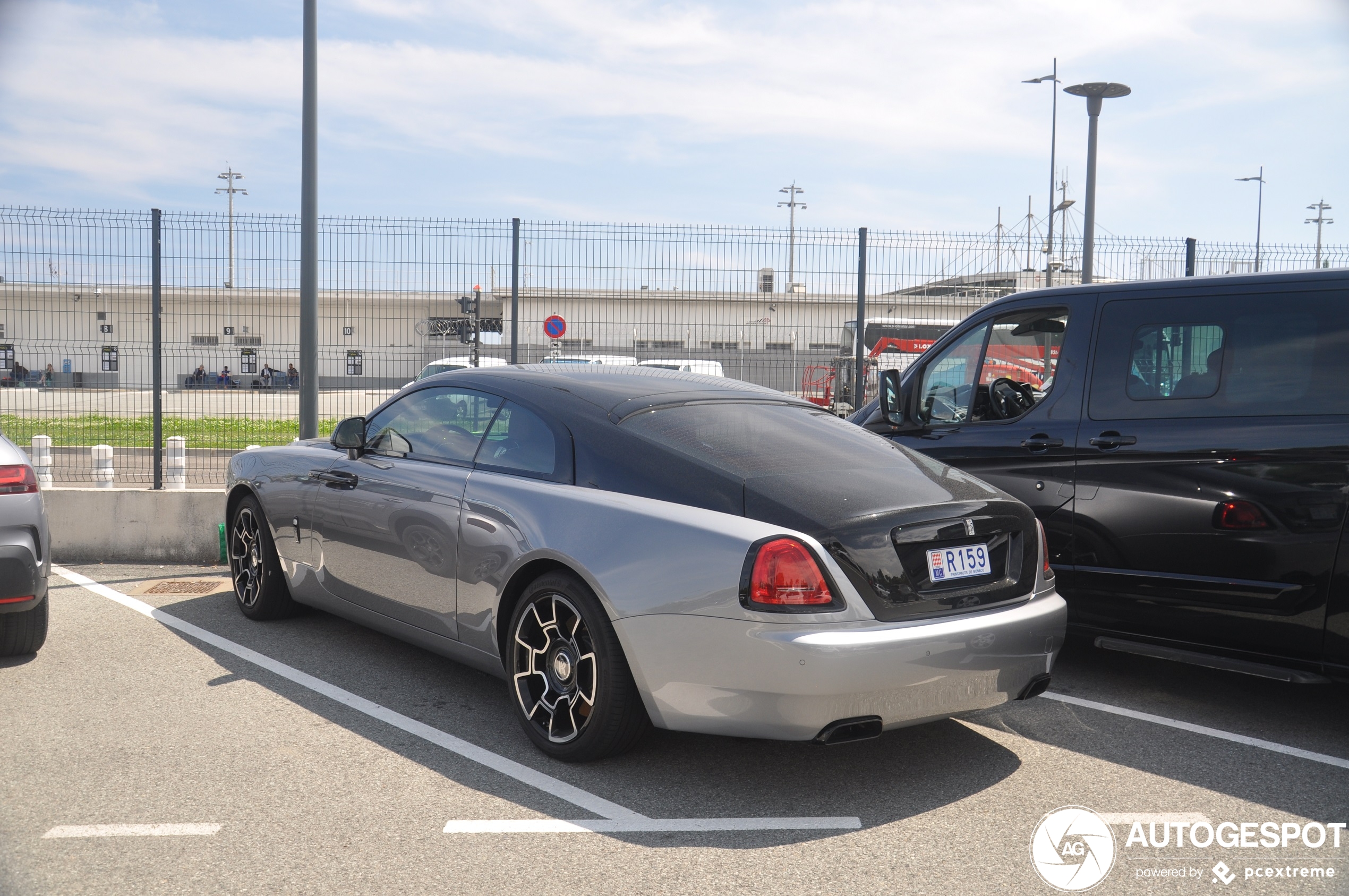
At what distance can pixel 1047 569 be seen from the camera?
13.7 feet

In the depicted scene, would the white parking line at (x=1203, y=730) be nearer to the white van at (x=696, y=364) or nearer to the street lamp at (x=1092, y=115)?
the white van at (x=696, y=364)

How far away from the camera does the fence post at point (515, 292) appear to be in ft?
29.7

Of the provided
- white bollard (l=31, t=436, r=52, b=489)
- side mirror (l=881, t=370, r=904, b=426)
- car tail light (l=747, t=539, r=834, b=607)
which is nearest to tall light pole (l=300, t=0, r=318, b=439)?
white bollard (l=31, t=436, r=52, b=489)

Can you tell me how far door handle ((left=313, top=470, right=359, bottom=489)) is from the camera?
5164 millimetres

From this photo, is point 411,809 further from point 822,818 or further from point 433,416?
point 433,416

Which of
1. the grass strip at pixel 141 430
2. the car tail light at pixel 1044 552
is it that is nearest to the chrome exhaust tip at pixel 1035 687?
the car tail light at pixel 1044 552

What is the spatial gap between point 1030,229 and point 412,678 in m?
10.8

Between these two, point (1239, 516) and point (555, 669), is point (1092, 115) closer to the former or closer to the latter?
point (1239, 516)

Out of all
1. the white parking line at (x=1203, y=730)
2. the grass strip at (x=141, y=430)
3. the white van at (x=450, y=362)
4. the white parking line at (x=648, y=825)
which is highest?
the white van at (x=450, y=362)

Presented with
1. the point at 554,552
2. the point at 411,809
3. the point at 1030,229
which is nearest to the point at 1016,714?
the point at 554,552

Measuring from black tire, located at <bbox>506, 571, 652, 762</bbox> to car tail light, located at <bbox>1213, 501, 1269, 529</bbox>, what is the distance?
8.48 ft

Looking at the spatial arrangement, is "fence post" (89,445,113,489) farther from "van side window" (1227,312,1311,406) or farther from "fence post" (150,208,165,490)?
"van side window" (1227,312,1311,406)

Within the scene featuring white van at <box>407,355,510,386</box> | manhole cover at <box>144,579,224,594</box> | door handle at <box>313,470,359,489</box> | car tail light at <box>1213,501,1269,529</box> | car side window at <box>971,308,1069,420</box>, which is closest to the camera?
car tail light at <box>1213,501,1269,529</box>

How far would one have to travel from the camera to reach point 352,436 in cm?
530
